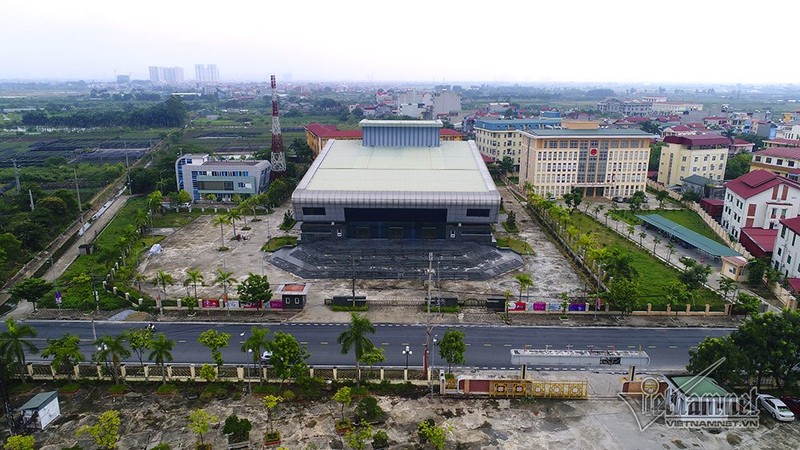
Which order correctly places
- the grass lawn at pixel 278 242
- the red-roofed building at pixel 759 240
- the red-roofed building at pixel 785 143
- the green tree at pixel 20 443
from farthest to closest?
the red-roofed building at pixel 785 143, the grass lawn at pixel 278 242, the red-roofed building at pixel 759 240, the green tree at pixel 20 443

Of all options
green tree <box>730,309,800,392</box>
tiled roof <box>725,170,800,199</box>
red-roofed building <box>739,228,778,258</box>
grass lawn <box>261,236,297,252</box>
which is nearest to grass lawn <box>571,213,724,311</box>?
red-roofed building <box>739,228,778,258</box>

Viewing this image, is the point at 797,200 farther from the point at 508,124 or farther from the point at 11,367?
the point at 11,367

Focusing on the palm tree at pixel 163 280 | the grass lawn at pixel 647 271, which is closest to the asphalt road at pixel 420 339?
the palm tree at pixel 163 280

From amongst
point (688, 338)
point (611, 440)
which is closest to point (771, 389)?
point (688, 338)

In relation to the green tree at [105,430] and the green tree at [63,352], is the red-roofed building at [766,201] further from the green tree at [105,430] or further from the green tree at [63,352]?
the green tree at [63,352]

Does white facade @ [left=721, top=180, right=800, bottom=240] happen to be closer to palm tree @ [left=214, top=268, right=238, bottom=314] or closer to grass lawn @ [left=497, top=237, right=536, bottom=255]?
grass lawn @ [left=497, top=237, right=536, bottom=255]

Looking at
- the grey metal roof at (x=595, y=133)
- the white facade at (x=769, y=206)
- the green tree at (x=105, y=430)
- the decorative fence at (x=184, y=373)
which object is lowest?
the decorative fence at (x=184, y=373)

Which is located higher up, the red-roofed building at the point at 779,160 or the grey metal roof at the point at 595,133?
the grey metal roof at the point at 595,133
